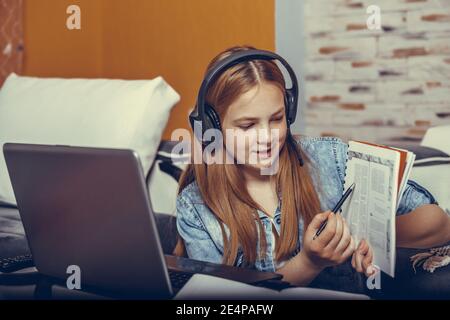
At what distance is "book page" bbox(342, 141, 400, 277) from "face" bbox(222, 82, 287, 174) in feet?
0.51

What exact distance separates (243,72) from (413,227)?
40cm

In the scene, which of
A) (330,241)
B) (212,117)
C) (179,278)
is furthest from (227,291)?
(212,117)

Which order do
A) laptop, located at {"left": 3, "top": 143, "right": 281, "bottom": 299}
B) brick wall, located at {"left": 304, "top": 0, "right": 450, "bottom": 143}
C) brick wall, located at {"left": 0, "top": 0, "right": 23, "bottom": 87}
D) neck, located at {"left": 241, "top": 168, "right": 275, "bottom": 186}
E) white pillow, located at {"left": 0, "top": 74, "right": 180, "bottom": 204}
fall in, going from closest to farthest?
1. laptop, located at {"left": 3, "top": 143, "right": 281, "bottom": 299}
2. neck, located at {"left": 241, "top": 168, "right": 275, "bottom": 186}
3. white pillow, located at {"left": 0, "top": 74, "right": 180, "bottom": 204}
4. brick wall, located at {"left": 304, "top": 0, "right": 450, "bottom": 143}
5. brick wall, located at {"left": 0, "top": 0, "right": 23, "bottom": 87}

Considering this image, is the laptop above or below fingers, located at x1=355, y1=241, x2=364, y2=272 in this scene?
above

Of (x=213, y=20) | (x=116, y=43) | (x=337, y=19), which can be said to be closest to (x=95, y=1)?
(x=116, y=43)

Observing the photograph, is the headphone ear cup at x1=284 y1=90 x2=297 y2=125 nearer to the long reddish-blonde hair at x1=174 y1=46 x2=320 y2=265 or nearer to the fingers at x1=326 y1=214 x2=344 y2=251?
the long reddish-blonde hair at x1=174 y1=46 x2=320 y2=265

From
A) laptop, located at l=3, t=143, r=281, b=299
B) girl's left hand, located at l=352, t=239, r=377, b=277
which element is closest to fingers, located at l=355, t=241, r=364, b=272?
girl's left hand, located at l=352, t=239, r=377, b=277

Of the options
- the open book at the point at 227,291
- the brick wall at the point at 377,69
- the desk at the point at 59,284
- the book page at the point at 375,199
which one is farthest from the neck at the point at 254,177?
the brick wall at the point at 377,69

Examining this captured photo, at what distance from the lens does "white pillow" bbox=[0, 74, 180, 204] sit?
160cm

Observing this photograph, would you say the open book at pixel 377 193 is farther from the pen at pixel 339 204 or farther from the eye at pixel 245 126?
the eye at pixel 245 126

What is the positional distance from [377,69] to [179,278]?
4.98 ft

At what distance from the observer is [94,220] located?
0.79 m

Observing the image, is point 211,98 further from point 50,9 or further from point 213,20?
point 50,9

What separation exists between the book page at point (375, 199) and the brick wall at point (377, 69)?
3.95 ft
